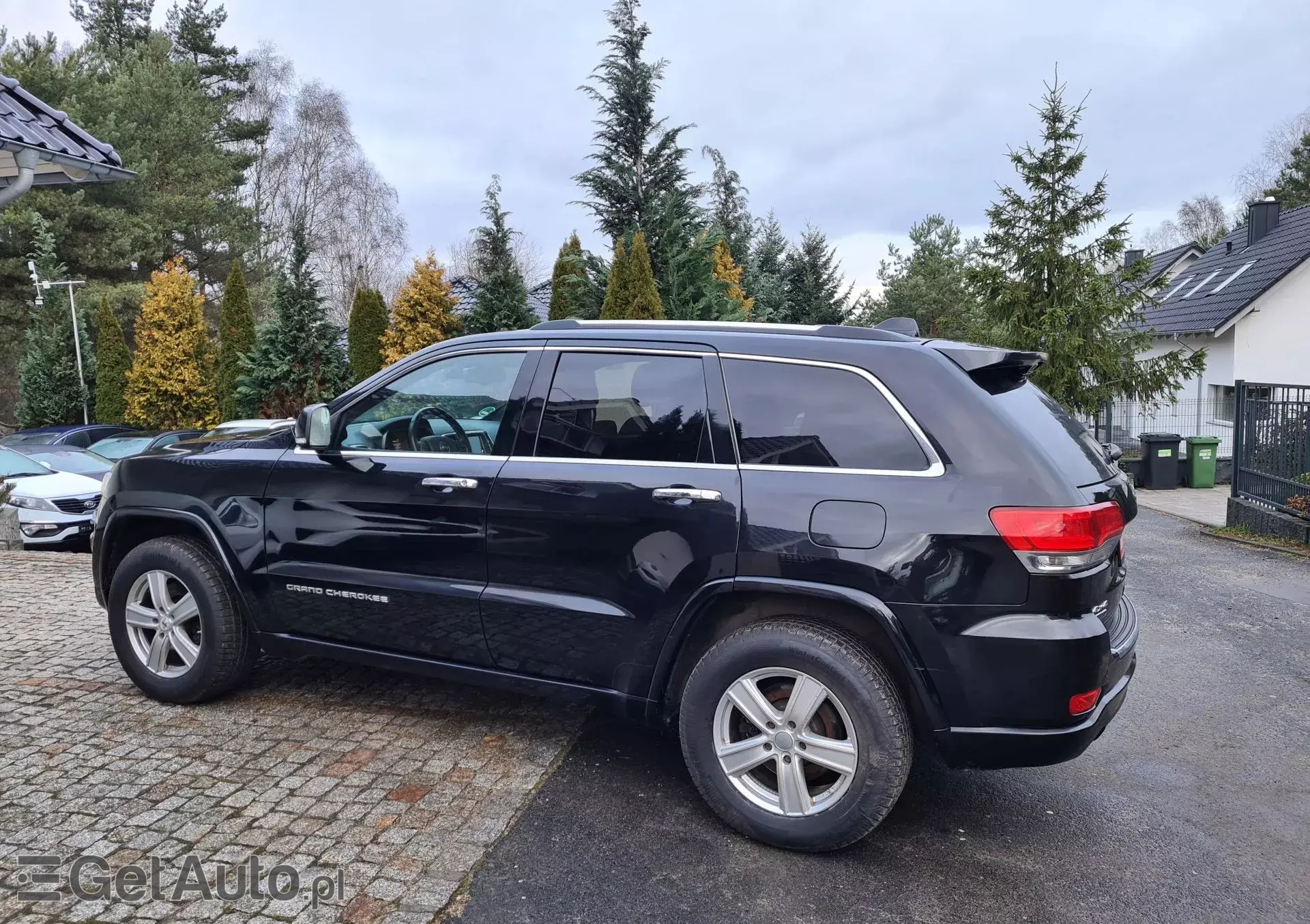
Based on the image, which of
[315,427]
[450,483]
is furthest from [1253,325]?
[315,427]

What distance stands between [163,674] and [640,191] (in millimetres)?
12145

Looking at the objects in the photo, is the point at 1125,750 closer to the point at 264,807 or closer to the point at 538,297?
the point at 264,807

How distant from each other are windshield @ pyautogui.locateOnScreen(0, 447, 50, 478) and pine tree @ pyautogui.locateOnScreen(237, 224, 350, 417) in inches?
234

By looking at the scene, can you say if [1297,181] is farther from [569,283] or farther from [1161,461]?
[569,283]

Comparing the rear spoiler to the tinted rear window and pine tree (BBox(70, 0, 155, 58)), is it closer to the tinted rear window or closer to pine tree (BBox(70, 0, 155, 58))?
the tinted rear window

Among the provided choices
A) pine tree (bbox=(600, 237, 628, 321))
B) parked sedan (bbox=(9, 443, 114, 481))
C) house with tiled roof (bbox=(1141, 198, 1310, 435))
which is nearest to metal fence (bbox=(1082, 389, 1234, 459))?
house with tiled roof (bbox=(1141, 198, 1310, 435))

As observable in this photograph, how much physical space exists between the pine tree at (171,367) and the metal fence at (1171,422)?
20.2 metres

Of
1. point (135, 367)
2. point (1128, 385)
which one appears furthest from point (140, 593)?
point (135, 367)

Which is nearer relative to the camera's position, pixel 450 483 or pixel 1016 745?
pixel 1016 745

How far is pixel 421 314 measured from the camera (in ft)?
53.4

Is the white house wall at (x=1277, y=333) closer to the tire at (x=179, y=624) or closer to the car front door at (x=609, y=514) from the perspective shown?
the car front door at (x=609, y=514)

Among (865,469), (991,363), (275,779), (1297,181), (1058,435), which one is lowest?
(275,779)

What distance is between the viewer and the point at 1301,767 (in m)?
4.13

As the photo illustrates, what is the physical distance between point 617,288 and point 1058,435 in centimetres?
1016
